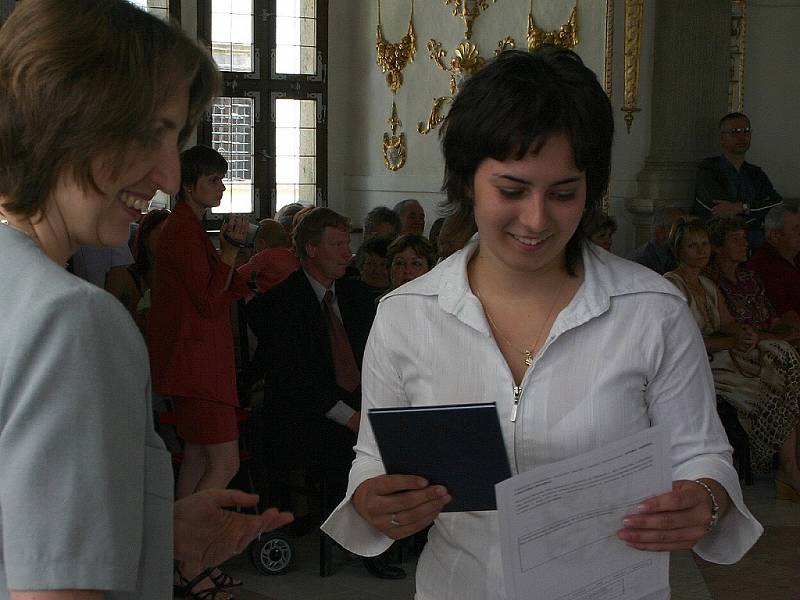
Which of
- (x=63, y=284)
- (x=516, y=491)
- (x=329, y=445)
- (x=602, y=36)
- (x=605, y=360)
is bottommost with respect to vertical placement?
(x=329, y=445)

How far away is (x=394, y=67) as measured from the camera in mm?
11438

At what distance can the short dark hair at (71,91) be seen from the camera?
1.11m

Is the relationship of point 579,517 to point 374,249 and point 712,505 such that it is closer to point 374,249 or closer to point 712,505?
point 712,505

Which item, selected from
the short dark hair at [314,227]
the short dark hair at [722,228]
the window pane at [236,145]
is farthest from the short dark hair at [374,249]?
the window pane at [236,145]

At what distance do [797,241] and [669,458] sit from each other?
544 centimetres

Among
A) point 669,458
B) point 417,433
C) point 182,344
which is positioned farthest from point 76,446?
point 182,344

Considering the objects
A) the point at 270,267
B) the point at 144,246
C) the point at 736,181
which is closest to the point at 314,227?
the point at 144,246

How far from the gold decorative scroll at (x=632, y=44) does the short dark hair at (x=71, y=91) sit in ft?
27.8

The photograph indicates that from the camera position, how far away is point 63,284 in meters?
1.04

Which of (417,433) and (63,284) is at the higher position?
(63,284)

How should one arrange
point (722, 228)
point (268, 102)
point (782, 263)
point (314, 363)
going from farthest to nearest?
point (268, 102) < point (782, 263) < point (722, 228) < point (314, 363)

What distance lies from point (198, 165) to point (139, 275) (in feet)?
2.56

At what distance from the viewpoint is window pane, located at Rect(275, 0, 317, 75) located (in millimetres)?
11617

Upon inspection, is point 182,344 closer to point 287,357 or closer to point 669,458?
point 287,357
